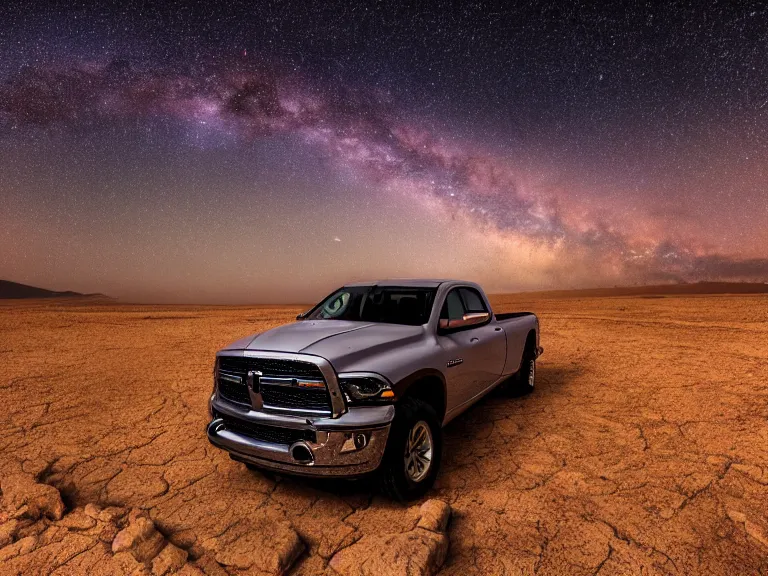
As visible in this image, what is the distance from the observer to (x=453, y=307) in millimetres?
4691

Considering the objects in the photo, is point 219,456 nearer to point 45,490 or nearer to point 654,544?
point 45,490

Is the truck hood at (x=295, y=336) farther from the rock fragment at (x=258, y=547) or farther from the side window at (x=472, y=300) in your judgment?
the side window at (x=472, y=300)

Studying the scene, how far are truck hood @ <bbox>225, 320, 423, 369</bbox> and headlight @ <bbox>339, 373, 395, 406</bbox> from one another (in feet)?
0.48

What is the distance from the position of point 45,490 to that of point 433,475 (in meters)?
3.03

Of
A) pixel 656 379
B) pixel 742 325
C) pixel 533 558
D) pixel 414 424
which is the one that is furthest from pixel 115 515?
pixel 742 325

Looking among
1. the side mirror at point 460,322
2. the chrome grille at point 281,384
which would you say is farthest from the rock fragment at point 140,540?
the side mirror at point 460,322

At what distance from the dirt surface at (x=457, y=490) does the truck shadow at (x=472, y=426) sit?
26 mm

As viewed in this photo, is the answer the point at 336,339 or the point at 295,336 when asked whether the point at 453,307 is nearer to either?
the point at 336,339

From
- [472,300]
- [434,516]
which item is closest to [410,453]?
[434,516]

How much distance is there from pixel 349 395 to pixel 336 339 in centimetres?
55

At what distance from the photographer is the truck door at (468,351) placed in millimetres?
3945

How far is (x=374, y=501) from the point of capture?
3.32 metres

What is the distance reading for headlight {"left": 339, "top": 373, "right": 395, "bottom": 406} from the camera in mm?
3004

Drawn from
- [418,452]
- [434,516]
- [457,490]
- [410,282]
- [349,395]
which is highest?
[410,282]
